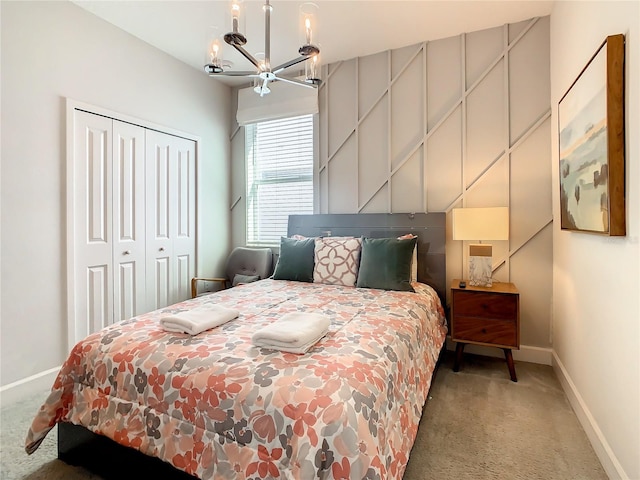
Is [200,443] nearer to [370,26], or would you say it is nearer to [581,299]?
[581,299]

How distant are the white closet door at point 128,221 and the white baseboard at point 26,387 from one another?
0.59m

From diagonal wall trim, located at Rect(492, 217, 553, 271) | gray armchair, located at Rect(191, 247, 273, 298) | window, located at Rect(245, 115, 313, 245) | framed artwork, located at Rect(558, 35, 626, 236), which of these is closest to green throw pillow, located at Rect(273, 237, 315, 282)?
gray armchair, located at Rect(191, 247, 273, 298)

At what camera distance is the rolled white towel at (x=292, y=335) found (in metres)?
1.34

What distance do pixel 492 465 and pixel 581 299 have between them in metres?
1.14

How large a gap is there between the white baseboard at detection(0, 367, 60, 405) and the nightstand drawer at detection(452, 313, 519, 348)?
120 inches

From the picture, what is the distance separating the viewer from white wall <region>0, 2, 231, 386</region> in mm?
2180

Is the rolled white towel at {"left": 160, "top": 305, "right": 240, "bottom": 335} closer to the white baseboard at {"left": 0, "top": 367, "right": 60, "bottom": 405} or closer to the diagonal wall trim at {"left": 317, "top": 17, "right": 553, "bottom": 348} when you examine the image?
the white baseboard at {"left": 0, "top": 367, "right": 60, "bottom": 405}

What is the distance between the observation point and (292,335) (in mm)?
1349

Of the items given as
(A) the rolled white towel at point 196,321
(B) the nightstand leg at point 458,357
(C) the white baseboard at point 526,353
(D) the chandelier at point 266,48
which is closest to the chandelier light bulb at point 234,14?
(D) the chandelier at point 266,48

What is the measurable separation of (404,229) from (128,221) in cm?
254

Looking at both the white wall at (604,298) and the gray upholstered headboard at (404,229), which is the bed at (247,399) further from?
the gray upholstered headboard at (404,229)

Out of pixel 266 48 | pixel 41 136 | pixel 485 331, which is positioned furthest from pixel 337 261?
pixel 41 136

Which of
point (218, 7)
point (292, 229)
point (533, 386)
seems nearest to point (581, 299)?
point (533, 386)

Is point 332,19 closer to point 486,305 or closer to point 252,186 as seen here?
point 252,186
